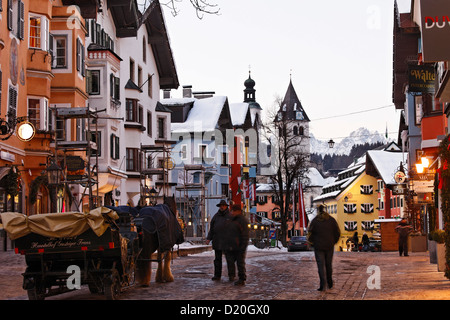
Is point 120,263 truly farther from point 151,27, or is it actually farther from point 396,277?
point 151,27

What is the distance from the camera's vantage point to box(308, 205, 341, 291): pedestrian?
16.1 meters

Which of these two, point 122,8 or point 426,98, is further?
point 122,8

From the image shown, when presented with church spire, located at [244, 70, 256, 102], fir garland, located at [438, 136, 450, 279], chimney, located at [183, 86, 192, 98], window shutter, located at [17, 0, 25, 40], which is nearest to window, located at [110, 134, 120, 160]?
window shutter, located at [17, 0, 25, 40]

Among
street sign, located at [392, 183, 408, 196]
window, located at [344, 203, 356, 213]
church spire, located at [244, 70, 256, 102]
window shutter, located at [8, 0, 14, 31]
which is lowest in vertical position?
window, located at [344, 203, 356, 213]

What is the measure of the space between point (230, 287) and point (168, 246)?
64.9 inches

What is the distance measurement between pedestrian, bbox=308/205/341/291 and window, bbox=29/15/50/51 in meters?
17.6

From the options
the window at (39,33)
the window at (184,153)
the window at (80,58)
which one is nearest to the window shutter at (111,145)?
the window at (80,58)

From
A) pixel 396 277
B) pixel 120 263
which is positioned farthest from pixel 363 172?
pixel 120 263

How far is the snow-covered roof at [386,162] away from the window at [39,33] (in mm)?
59187

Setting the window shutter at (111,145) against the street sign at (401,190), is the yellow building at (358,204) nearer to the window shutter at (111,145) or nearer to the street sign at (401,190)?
the street sign at (401,190)

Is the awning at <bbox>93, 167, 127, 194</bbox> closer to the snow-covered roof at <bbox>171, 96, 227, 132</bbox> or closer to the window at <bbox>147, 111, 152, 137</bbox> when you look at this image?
the window at <bbox>147, 111, 152, 137</bbox>

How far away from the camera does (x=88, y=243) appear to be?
13.4 m

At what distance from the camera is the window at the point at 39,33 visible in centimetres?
3058
